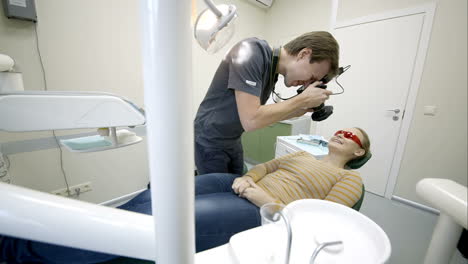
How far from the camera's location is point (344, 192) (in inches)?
29.6

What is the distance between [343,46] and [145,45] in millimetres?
800

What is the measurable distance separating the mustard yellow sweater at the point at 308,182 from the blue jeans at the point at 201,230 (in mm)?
172

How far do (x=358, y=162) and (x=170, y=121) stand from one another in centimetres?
104

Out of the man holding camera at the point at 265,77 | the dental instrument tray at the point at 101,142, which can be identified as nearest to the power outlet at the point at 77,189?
the dental instrument tray at the point at 101,142

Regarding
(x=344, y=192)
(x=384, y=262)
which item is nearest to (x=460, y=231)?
(x=384, y=262)

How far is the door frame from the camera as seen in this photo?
0.48 m

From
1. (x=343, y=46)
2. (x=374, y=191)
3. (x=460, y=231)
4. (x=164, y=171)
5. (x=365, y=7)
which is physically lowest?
(x=374, y=191)

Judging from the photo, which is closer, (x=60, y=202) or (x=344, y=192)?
(x=60, y=202)

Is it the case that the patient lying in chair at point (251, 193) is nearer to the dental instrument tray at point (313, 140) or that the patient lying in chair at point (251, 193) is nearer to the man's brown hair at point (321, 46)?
the dental instrument tray at point (313, 140)

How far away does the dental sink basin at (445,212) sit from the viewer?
11.1 inches

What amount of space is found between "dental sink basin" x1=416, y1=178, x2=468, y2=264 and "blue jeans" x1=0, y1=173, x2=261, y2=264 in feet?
1.43

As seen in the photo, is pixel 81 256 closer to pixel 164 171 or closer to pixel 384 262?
pixel 164 171

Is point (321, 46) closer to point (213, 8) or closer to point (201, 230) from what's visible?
point (213, 8)

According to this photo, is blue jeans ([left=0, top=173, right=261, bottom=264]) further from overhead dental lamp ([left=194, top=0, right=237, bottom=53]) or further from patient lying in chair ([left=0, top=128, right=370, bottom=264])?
overhead dental lamp ([left=194, top=0, right=237, bottom=53])
